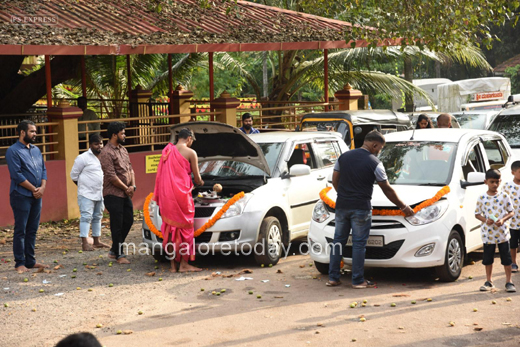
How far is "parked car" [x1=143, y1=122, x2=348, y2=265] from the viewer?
8938mm

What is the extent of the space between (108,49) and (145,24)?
227 cm

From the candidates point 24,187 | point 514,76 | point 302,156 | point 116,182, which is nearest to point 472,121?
point 302,156

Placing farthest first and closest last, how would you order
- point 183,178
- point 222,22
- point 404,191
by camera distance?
point 222,22, point 183,178, point 404,191

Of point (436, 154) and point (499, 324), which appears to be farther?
point (436, 154)

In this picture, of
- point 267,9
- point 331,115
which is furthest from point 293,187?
point 267,9

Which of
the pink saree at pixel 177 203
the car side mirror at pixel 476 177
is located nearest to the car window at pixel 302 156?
the pink saree at pixel 177 203

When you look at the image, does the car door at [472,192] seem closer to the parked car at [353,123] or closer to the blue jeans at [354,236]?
the blue jeans at [354,236]

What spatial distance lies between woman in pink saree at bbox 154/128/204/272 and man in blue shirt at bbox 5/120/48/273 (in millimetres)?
1535

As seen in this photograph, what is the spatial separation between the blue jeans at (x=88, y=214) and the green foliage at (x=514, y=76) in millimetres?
36081

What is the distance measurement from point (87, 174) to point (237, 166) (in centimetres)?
217

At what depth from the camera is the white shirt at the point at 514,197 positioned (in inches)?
319

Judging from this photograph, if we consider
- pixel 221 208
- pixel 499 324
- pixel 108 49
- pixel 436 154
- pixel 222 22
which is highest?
pixel 222 22

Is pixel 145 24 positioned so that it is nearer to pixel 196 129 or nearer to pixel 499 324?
pixel 196 129

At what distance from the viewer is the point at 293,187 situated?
384 inches
